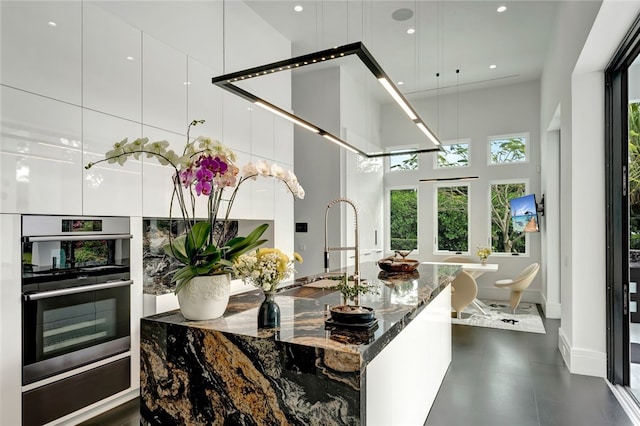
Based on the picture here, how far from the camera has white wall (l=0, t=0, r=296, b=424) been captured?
91.0 inches

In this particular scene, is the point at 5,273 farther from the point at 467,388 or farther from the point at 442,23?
the point at 442,23

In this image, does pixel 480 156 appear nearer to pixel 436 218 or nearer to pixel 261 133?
pixel 436 218

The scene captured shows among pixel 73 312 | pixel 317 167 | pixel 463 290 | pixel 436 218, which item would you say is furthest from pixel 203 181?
pixel 436 218

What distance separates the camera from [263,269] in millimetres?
1587

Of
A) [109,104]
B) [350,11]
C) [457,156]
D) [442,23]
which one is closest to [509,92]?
[457,156]

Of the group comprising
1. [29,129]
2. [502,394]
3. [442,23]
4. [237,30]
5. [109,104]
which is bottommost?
[502,394]

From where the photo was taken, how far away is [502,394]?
10.1 feet

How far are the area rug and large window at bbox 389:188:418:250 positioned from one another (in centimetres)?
202

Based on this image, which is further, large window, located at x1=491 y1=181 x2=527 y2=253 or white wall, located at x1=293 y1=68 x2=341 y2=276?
large window, located at x1=491 y1=181 x2=527 y2=253

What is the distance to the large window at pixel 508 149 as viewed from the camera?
7.09m

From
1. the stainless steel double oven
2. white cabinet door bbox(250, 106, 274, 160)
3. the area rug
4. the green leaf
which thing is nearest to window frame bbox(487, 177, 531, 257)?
the area rug

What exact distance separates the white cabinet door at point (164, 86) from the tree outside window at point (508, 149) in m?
5.97

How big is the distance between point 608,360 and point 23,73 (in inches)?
197

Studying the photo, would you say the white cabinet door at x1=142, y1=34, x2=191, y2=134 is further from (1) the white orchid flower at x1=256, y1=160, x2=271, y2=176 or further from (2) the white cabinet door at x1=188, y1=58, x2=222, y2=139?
(1) the white orchid flower at x1=256, y1=160, x2=271, y2=176
